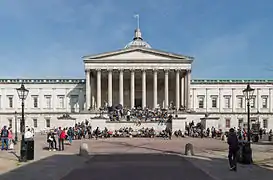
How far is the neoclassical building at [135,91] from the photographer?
2842 inches

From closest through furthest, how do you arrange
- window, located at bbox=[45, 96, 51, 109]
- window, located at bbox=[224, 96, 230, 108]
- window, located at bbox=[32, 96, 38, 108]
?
window, located at bbox=[32, 96, 38, 108], window, located at bbox=[45, 96, 51, 109], window, located at bbox=[224, 96, 230, 108]

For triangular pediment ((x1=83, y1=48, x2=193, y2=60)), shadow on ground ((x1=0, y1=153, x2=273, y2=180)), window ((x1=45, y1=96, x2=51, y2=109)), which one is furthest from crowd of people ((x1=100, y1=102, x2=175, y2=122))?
shadow on ground ((x1=0, y1=153, x2=273, y2=180))

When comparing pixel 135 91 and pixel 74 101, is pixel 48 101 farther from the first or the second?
pixel 135 91

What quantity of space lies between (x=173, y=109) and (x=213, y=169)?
53672mm

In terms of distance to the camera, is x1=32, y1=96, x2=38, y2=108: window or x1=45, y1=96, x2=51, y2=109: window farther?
x1=45, y1=96, x2=51, y2=109: window

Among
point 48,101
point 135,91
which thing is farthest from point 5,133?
point 48,101

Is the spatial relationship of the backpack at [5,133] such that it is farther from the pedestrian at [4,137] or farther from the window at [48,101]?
the window at [48,101]

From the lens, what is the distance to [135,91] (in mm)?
80938

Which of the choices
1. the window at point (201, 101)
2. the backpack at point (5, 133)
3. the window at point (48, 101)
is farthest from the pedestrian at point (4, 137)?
the window at point (201, 101)

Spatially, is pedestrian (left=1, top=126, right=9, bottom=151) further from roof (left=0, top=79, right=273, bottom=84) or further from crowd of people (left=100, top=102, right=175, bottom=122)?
roof (left=0, top=79, right=273, bottom=84)

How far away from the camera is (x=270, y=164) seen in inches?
706

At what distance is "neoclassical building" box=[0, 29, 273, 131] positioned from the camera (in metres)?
72.2

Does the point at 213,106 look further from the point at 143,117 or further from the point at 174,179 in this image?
the point at 174,179

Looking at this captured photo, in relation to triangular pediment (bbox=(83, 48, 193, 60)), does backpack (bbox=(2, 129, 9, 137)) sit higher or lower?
lower
